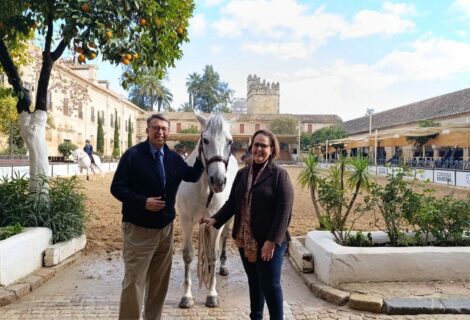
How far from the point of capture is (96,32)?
4359mm

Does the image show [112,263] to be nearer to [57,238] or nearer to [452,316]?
[57,238]

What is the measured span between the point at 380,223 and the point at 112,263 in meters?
5.65

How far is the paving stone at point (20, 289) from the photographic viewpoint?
13.5 ft

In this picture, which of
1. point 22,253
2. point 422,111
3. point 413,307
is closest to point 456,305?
point 413,307

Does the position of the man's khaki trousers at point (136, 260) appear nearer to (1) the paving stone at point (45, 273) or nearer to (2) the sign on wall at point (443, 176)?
(1) the paving stone at point (45, 273)

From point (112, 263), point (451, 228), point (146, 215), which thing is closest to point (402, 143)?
point (451, 228)

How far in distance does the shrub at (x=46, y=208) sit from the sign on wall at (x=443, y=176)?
14.9 metres

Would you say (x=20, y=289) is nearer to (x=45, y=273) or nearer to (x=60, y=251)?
(x=45, y=273)

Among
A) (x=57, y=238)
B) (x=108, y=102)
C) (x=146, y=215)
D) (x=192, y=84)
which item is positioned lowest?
(x=57, y=238)

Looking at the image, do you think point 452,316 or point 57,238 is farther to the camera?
point 57,238

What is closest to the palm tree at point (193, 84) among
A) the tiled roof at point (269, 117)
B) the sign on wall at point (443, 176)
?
the tiled roof at point (269, 117)

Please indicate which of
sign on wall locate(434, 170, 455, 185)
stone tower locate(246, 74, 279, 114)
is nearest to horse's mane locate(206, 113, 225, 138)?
sign on wall locate(434, 170, 455, 185)

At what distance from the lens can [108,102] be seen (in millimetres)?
44156

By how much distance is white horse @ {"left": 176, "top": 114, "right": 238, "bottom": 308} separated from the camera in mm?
3395
